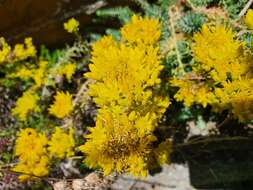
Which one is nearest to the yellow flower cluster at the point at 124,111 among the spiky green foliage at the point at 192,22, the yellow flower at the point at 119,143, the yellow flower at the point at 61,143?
the yellow flower at the point at 119,143

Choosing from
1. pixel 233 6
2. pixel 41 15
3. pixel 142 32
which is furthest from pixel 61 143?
pixel 233 6

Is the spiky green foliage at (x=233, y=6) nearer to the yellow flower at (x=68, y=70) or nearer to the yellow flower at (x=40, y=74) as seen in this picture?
the yellow flower at (x=68, y=70)

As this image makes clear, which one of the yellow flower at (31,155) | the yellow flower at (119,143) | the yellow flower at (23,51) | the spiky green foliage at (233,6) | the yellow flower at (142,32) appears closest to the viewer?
the yellow flower at (119,143)

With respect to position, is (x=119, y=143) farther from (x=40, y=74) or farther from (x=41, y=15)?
(x=41, y=15)

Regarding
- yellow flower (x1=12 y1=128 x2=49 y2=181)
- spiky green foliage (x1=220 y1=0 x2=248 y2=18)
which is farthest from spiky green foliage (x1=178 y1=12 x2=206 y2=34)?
yellow flower (x1=12 y1=128 x2=49 y2=181)

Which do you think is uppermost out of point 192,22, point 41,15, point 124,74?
point 41,15

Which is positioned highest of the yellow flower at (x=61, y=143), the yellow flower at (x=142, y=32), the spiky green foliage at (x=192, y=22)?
the spiky green foliage at (x=192, y=22)
